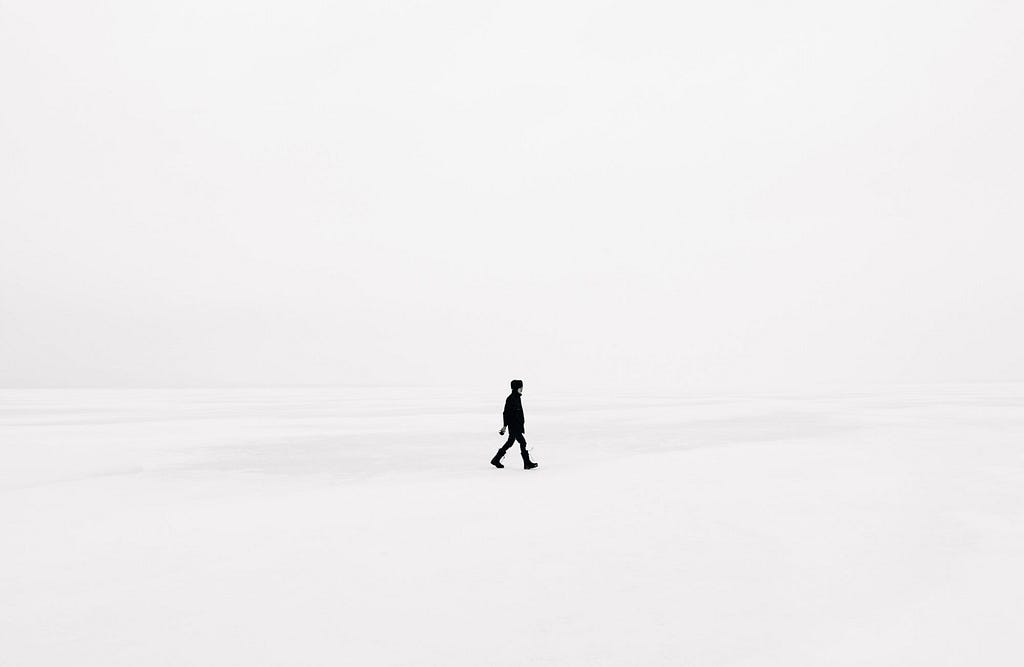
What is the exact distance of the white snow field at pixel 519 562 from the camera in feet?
17.2

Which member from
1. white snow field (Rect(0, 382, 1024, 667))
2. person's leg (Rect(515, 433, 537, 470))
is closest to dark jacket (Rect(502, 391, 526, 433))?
person's leg (Rect(515, 433, 537, 470))

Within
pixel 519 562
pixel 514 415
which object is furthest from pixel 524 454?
pixel 519 562

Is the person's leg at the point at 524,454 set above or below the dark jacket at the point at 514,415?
below

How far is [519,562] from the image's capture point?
7.26 metres

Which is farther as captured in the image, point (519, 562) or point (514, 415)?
point (514, 415)

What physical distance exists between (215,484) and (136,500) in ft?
5.39

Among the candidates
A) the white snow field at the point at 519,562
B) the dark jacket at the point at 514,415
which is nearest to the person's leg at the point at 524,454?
the dark jacket at the point at 514,415

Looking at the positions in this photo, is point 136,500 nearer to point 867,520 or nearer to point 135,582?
point 135,582

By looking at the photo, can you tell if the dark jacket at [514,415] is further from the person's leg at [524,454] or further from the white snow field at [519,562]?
the white snow field at [519,562]

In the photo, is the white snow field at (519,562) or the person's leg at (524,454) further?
the person's leg at (524,454)

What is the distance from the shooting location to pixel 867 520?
29.6 ft

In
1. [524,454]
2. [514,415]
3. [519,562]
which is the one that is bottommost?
[524,454]

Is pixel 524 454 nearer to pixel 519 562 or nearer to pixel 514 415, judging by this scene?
pixel 514 415

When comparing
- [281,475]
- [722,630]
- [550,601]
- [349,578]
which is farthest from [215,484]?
[722,630]
